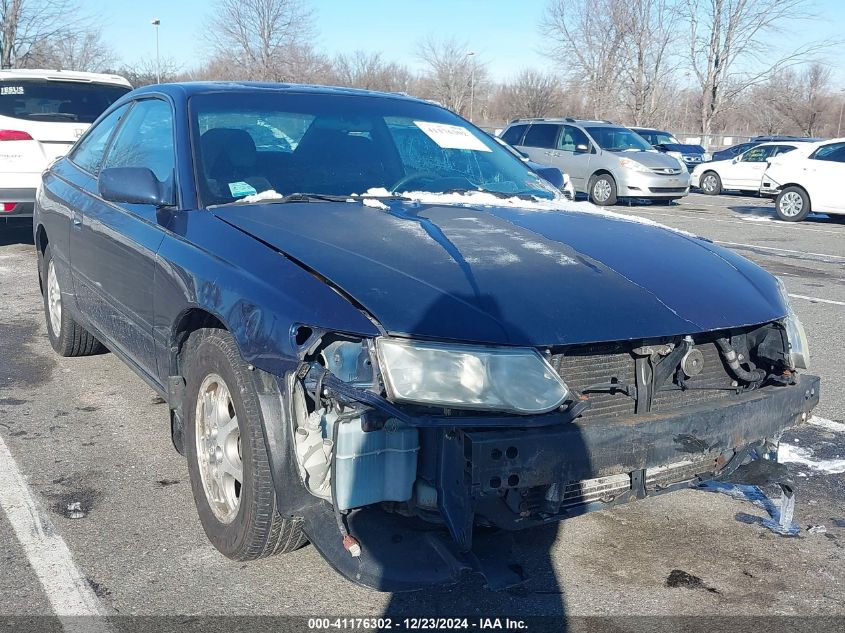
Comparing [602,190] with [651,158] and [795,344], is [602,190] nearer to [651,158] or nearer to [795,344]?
[651,158]

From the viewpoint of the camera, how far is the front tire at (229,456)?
2.62 metres

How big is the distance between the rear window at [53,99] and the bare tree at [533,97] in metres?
42.3

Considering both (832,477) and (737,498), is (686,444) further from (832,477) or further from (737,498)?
(832,477)

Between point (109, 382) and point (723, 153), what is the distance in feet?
78.6

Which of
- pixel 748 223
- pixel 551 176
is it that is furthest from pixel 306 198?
pixel 748 223

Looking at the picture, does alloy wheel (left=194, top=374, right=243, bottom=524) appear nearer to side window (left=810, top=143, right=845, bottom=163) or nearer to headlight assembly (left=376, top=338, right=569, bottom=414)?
headlight assembly (left=376, top=338, right=569, bottom=414)

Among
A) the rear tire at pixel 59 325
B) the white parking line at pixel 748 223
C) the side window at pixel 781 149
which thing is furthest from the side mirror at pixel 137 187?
the side window at pixel 781 149

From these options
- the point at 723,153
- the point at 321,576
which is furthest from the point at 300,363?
the point at 723,153

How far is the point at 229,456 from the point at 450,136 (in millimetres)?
2104

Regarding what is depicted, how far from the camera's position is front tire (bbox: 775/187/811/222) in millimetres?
15430

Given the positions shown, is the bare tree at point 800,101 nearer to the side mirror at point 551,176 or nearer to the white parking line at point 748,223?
the white parking line at point 748,223

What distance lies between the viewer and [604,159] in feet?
58.3

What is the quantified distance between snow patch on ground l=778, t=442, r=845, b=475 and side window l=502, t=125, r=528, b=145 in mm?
15443

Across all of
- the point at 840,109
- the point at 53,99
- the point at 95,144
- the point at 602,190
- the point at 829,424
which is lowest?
the point at 829,424
